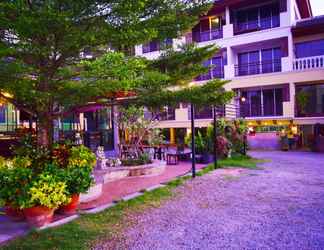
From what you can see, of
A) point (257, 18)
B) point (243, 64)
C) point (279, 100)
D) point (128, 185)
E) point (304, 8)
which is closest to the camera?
point (128, 185)

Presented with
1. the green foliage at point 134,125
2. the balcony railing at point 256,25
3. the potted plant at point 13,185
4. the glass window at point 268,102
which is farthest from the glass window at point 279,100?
the potted plant at point 13,185

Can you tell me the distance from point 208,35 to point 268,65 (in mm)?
5190

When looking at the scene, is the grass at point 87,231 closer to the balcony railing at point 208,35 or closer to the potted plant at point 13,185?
the potted plant at point 13,185

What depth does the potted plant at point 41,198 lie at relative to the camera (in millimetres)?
5086

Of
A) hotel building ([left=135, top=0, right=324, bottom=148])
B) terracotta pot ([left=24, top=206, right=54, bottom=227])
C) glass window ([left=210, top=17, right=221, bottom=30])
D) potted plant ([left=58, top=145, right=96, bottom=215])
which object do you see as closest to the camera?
terracotta pot ([left=24, top=206, right=54, bottom=227])

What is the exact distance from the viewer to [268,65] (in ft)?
72.5

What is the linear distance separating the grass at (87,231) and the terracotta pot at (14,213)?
0.83 m

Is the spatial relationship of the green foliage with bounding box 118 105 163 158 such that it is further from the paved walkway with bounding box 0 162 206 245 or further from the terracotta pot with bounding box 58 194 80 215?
the terracotta pot with bounding box 58 194 80 215

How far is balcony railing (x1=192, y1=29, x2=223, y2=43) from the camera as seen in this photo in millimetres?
23861

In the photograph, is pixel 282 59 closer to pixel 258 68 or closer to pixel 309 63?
pixel 309 63

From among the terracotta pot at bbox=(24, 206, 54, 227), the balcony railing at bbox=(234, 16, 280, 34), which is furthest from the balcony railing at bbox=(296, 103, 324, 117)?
the terracotta pot at bbox=(24, 206, 54, 227)

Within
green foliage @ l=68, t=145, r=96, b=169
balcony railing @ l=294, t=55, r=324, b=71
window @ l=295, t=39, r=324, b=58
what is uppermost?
window @ l=295, t=39, r=324, b=58

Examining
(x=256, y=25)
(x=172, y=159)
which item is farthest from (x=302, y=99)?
(x=172, y=159)

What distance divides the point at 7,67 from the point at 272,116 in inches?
752
